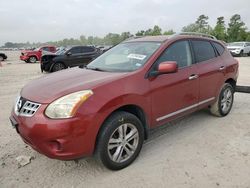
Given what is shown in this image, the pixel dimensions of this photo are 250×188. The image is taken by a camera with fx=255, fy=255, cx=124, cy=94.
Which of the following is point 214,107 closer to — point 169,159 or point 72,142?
point 169,159

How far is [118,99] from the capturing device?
3078mm

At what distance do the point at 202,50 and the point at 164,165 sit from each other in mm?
2294

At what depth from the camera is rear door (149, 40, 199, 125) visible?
359 centimetres

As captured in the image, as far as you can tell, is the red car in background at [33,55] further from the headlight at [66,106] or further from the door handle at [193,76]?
the headlight at [66,106]

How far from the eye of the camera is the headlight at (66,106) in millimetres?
2776

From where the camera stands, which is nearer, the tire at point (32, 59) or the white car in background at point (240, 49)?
the tire at point (32, 59)

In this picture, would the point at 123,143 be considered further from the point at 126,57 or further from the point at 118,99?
the point at 126,57

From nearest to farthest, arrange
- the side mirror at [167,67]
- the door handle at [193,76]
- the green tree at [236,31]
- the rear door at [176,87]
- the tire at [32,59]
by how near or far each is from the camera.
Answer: the side mirror at [167,67] < the rear door at [176,87] < the door handle at [193,76] < the tire at [32,59] < the green tree at [236,31]

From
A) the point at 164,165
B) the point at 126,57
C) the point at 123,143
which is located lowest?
the point at 164,165

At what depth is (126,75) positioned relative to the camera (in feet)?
10.8

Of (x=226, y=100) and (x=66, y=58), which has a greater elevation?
(x=66, y=58)

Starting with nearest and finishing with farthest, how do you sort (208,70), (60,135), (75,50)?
(60,135) → (208,70) → (75,50)

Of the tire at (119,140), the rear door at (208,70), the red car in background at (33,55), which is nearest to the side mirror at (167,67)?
the tire at (119,140)

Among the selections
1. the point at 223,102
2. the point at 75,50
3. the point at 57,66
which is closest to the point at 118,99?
the point at 223,102
